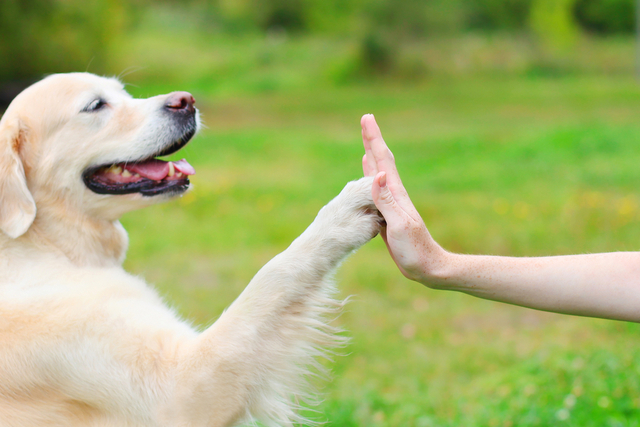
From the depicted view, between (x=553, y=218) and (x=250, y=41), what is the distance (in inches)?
995

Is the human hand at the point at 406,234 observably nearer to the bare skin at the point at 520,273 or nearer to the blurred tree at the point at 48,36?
the bare skin at the point at 520,273

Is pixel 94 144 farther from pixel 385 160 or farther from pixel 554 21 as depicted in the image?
pixel 554 21

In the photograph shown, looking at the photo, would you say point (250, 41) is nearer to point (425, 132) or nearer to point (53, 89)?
point (425, 132)

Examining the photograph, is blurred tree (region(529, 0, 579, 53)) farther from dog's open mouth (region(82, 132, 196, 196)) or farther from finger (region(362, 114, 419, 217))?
finger (region(362, 114, 419, 217))

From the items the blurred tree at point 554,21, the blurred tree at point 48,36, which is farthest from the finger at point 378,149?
the blurred tree at point 554,21

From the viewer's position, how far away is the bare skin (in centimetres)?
205

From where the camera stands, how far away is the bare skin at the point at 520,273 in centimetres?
205

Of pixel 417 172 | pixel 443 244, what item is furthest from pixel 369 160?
pixel 417 172

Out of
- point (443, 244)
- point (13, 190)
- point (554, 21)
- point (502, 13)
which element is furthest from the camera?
point (502, 13)

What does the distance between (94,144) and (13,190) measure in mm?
411

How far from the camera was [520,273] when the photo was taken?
210cm

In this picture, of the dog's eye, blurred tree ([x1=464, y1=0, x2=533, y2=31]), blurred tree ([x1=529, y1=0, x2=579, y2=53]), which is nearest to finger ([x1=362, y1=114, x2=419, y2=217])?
the dog's eye

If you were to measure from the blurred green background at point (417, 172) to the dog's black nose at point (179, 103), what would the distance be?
5.69 ft

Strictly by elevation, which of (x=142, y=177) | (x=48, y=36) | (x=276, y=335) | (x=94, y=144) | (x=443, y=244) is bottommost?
(x=48, y=36)
